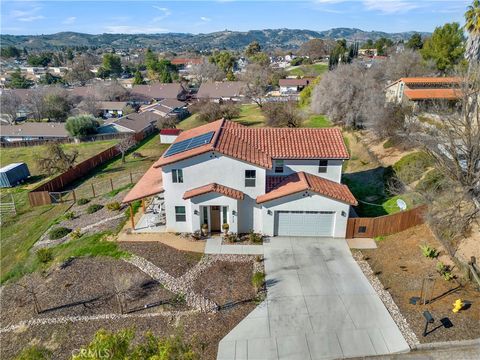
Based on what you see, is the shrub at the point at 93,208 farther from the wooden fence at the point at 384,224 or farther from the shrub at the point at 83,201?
the wooden fence at the point at 384,224

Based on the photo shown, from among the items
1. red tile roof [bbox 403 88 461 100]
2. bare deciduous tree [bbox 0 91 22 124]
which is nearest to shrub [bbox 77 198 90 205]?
red tile roof [bbox 403 88 461 100]

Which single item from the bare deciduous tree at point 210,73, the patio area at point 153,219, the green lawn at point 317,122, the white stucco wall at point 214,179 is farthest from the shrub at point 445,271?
the bare deciduous tree at point 210,73

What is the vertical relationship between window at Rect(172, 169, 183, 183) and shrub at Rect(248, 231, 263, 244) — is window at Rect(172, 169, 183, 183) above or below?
above

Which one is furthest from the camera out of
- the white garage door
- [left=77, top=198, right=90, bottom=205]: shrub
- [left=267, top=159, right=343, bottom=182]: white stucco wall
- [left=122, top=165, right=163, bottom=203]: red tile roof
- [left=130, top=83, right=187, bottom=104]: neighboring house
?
[left=130, top=83, right=187, bottom=104]: neighboring house

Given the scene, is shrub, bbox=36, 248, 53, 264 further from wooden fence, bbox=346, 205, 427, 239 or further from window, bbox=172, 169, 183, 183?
wooden fence, bbox=346, 205, 427, 239

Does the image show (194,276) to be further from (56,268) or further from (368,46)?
(368,46)

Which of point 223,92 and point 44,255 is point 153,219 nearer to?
point 44,255

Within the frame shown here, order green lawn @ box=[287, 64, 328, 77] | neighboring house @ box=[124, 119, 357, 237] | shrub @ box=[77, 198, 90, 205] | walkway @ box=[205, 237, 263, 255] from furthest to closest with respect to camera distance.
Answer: green lawn @ box=[287, 64, 328, 77] < shrub @ box=[77, 198, 90, 205] < neighboring house @ box=[124, 119, 357, 237] < walkway @ box=[205, 237, 263, 255]
